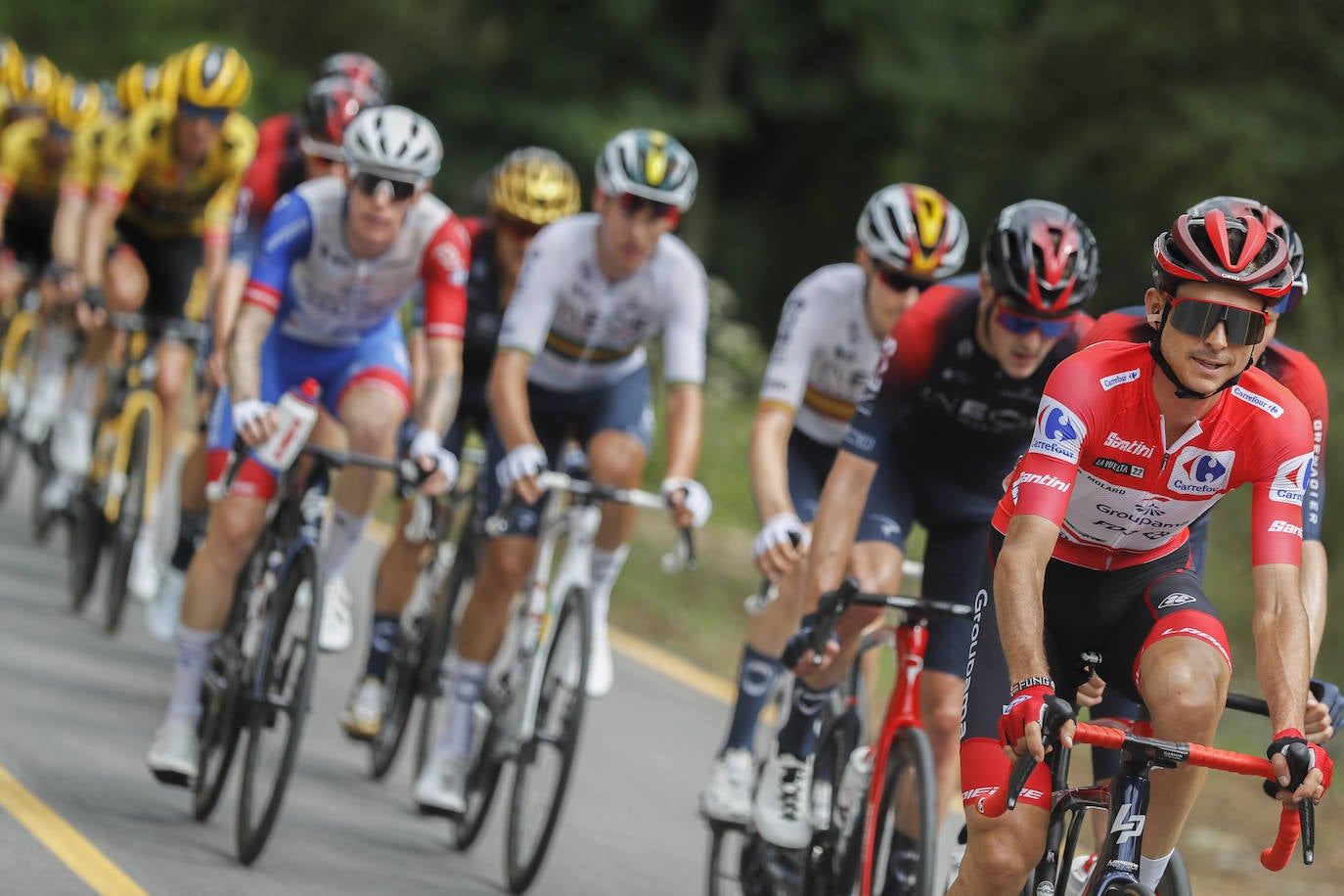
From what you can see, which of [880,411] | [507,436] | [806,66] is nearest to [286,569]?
[507,436]

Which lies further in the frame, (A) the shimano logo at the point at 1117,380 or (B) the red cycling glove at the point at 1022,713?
(A) the shimano logo at the point at 1117,380

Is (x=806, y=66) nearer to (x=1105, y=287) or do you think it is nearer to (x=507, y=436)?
(x=1105, y=287)

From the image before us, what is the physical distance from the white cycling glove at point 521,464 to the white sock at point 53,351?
554 cm

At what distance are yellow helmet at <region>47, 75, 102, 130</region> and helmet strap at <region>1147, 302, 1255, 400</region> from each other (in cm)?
960

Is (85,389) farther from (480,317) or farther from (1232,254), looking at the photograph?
(1232,254)

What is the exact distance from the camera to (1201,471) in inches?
166

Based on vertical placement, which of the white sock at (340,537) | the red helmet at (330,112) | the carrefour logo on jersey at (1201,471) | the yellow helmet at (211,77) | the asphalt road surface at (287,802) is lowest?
the asphalt road surface at (287,802)

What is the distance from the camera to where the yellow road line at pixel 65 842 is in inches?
221

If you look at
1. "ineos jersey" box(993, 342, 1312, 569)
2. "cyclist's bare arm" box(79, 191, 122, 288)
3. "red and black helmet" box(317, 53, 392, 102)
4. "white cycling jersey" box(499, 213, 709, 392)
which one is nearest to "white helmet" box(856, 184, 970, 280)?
"white cycling jersey" box(499, 213, 709, 392)

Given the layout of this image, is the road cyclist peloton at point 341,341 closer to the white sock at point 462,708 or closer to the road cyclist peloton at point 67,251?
the white sock at point 462,708

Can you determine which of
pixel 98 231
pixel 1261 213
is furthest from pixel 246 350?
pixel 1261 213

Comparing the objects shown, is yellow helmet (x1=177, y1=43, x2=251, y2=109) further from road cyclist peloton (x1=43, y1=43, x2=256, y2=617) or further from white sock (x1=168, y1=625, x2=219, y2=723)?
white sock (x1=168, y1=625, x2=219, y2=723)

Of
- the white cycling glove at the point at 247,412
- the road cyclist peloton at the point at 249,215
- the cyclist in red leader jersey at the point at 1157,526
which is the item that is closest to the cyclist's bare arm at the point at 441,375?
the white cycling glove at the point at 247,412

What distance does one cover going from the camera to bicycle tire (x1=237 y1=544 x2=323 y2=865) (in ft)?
19.8
